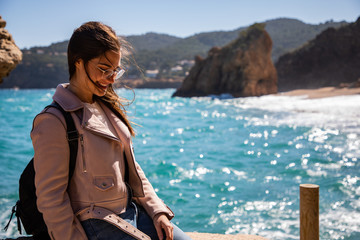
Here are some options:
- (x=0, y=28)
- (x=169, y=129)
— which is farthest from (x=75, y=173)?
(x=169, y=129)

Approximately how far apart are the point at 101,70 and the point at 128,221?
79 cm

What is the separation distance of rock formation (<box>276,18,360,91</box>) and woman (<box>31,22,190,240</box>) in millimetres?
51696

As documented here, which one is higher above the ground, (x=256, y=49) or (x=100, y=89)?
(x=256, y=49)

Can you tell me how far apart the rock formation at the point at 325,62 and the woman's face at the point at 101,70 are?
170 ft

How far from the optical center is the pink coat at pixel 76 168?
1633 mm

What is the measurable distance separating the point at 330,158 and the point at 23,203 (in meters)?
10.0

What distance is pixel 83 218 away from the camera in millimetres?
1709

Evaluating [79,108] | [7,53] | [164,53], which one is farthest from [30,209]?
[164,53]

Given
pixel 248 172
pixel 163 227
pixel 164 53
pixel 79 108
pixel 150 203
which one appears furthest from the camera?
pixel 164 53

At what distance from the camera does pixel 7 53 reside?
4859 mm

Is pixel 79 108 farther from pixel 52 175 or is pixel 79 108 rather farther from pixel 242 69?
pixel 242 69

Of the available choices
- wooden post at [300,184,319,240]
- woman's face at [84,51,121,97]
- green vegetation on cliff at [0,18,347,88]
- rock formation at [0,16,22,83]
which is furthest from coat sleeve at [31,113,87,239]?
green vegetation on cliff at [0,18,347,88]

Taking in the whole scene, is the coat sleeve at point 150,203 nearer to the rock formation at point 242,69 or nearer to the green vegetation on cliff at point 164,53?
the rock formation at point 242,69

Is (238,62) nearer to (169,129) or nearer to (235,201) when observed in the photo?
(169,129)
